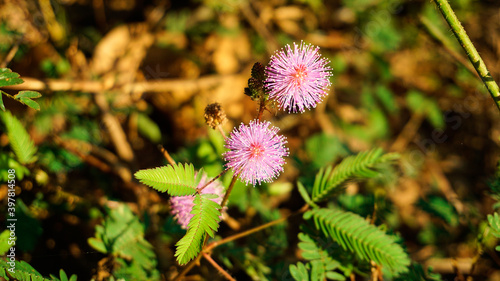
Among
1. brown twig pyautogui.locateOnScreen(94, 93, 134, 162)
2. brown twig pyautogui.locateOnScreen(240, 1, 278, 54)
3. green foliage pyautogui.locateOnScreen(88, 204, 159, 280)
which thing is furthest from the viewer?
brown twig pyautogui.locateOnScreen(240, 1, 278, 54)

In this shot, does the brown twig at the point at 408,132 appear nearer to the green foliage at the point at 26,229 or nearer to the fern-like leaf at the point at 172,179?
the fern-like leaf at the point at 172,179

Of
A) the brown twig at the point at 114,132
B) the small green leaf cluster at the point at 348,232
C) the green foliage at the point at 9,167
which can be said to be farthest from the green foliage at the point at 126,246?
the brown twig at the point at 114,132

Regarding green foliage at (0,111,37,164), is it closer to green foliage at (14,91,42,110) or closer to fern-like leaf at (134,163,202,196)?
green foliage at (14,91,42,110)

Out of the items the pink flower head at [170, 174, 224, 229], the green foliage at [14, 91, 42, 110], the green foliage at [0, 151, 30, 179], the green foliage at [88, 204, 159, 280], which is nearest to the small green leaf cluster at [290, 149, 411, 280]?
the pink flower head at [170, 174, 224, 229]

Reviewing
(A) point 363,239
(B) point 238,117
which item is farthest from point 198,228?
(B) point 238,117

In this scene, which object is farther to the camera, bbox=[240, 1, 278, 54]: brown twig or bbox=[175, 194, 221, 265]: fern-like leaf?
bbox=[240, 1, 278, 54]: brown twig

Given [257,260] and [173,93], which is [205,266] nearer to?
[257,260]
